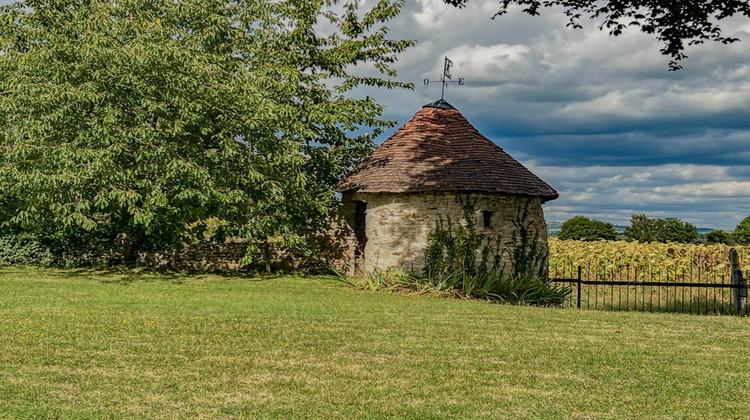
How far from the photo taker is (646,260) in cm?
2198

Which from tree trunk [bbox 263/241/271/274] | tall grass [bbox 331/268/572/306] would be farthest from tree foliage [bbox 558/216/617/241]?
tree trunk [bbox 263/241/271/274]

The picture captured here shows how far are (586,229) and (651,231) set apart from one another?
3.23m

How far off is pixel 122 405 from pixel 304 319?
16.9ft

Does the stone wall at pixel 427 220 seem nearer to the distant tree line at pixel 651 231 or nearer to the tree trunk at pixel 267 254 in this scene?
the tree trunk at pixel 267 254

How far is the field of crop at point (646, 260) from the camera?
2144 centimetres

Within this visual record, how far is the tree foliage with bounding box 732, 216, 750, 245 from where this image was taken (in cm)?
3322

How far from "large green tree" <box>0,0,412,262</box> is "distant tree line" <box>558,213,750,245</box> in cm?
1699

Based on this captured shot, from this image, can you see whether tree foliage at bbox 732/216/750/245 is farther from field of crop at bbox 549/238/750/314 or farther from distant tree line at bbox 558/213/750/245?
field of crop at bbox 549/238/750/314

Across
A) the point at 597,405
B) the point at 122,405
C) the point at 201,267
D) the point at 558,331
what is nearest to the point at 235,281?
the point at 201,267

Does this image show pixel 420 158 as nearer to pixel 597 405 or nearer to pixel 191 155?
pixel 191 155

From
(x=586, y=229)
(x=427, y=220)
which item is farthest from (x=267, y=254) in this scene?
(x=586, y=229)

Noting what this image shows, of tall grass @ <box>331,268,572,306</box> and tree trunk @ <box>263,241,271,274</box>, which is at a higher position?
tree trunk @ <box>263,241,271,274</box>

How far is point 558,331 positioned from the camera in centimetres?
1058

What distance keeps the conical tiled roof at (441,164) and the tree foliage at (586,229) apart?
1595 cm
